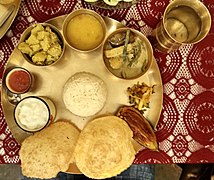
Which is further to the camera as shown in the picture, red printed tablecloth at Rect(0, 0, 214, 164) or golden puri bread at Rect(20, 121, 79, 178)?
red printed tablecloth at Rect(0, 0, 214, 164)

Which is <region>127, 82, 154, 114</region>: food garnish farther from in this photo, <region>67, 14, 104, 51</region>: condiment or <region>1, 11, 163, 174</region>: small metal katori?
<region>67, 14, 104, 51</region>: condiment

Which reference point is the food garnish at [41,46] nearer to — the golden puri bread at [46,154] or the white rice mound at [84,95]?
the white rice mound at [84,95]

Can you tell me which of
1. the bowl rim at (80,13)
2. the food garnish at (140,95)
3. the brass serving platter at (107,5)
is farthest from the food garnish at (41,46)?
the food garnish at (140,95)

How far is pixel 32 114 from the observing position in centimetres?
151

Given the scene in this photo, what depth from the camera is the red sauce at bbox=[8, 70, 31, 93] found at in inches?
59.6

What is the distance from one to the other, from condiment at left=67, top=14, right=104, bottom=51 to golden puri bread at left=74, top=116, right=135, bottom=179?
277mm

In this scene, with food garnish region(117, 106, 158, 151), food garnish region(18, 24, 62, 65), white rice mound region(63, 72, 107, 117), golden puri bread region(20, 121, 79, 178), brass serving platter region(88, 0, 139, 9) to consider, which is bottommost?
golden puri bread region(20, 121, 79, 178)

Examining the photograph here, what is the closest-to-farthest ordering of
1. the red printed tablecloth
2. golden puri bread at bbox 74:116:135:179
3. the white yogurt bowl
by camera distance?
golden puri bread at bbox 74:116:135:179, the white yogurt bowl, the red printed tablecloth

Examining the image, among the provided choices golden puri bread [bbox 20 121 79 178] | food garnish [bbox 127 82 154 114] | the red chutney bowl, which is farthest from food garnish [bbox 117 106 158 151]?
the red chutney bowl

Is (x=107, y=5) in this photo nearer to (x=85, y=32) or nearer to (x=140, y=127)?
(x=85, y=32)

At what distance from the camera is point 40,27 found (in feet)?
4.90

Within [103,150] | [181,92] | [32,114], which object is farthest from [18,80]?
[181,92]

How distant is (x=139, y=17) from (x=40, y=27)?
1.16ft

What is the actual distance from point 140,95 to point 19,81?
1.33 feet
